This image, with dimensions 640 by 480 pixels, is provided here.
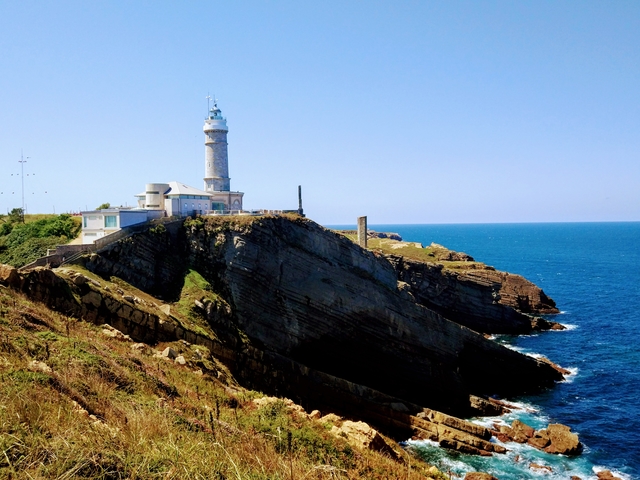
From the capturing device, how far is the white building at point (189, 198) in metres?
35.6

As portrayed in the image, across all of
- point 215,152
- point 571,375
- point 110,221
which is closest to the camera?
point 110,221

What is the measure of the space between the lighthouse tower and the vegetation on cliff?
1323 cm

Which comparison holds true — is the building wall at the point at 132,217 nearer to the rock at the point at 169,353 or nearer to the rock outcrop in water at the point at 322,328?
the rock outcrop in water at the point at 322,328

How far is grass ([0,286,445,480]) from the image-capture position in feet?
22.3

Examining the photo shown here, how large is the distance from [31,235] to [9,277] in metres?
19.5

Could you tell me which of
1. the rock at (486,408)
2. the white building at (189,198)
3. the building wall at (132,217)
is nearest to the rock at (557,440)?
the rock at (486,408)

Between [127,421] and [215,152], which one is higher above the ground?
[215,152]

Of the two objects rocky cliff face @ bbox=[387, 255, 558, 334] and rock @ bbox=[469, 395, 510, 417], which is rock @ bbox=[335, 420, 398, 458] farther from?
rocky cliff face @ bbox=[387, 255, 558, 334]

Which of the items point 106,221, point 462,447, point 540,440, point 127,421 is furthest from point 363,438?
point 106,221

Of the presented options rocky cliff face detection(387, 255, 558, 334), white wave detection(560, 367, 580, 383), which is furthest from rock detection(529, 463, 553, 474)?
rocky cliff face detection(387, 255, 558, 334)

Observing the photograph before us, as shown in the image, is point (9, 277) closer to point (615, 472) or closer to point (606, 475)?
point (606, 475)

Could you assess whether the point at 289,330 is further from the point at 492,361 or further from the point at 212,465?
the point at 212,465

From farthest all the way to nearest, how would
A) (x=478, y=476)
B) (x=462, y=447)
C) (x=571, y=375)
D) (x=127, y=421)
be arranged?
(x=571, y=375), (x=462, y=447), (x=478, y=476), (x=127, y=421)

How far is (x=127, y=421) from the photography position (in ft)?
30.2
